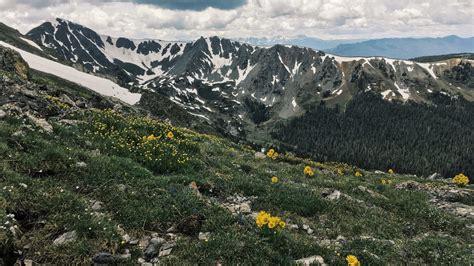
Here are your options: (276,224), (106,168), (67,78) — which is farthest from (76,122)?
(67,78)

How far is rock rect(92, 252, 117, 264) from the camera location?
7.21 metres

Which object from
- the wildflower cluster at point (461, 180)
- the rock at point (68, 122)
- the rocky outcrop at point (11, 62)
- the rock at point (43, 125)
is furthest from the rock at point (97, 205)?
the rocky outcrop at point (11, 62)

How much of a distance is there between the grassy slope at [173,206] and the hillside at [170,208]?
4 cm

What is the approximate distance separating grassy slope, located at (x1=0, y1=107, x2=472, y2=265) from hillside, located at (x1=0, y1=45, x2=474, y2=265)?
0.12 ft

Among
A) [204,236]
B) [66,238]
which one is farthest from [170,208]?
[66,238]

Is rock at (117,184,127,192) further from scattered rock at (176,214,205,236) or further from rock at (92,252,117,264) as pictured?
rock at (92,252,117,264)

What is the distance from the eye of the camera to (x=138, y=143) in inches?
619

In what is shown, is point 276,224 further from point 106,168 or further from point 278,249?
point 106,168

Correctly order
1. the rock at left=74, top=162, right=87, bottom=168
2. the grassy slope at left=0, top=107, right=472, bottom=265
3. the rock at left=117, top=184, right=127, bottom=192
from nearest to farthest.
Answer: the grassy slope at left=0, top=107, right=472, bottom=265 < the rock at left=117, top=184, right=127, bottom=192 < the rock at left=74, top=162, right=87, bottom=168

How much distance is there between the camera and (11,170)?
9828 mm

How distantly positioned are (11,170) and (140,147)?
5651mm

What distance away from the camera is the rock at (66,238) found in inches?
296

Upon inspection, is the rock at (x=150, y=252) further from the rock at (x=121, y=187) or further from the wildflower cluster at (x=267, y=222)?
the rock at (x=121, y=187)

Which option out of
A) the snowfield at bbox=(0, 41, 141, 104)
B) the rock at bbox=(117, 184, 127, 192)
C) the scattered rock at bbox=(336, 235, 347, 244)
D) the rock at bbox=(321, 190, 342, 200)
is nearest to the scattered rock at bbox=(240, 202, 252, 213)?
the scattered rock at bbox=(336, 235, 347, 244)
